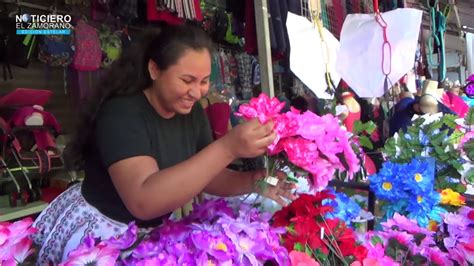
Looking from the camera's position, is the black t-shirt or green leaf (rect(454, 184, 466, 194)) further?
green leaf (rect(454, 184, 466, 194))

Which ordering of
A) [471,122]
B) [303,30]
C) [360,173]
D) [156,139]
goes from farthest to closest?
[303,30], [360,173], [471,122], [156,139]

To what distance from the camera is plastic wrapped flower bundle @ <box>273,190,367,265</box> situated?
86 cm

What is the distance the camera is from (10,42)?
266 centimetres

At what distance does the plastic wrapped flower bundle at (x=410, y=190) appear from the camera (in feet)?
3.90

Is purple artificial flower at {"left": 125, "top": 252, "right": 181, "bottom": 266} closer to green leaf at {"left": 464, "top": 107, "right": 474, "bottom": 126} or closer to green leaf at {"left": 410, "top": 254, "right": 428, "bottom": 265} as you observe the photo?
green leaf at {"left": 410, "top": 254, "right": 428, "bottom": 265}

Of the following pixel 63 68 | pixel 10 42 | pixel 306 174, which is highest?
pixel 10 42

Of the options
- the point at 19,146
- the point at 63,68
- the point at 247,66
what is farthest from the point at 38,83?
the point at 247,66

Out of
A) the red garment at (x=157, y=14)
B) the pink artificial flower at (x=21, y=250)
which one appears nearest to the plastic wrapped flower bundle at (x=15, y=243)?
the pink artificial flower at (x=21, y=250)

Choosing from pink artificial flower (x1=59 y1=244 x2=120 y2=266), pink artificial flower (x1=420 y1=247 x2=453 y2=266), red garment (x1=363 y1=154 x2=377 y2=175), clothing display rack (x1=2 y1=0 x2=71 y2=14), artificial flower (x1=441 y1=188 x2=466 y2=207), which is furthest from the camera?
clothing display rack (x1=2 y1=0 x2=71 y2=14)

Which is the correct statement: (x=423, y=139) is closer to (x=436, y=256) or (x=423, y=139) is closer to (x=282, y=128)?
(x=436, y=256)

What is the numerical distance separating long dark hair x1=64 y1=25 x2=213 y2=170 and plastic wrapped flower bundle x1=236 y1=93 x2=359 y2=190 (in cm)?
29

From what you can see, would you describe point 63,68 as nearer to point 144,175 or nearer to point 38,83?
point 38,83

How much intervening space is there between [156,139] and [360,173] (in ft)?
2.62

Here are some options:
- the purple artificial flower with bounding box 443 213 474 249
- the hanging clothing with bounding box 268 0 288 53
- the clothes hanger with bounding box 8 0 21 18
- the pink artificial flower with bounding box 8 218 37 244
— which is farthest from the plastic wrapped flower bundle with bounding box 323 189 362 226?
the clothes hanger with bounding box 8 0 21 18
